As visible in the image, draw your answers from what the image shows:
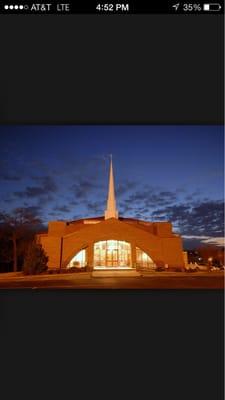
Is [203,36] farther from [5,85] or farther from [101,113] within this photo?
[5,85]

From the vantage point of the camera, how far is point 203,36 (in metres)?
4.80

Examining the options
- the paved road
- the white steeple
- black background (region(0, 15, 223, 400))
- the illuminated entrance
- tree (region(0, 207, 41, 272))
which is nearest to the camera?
black background (region(0, 15, 223, 400))

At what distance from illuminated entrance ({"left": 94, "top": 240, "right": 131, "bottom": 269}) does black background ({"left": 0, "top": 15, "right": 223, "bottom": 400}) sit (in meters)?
2.97

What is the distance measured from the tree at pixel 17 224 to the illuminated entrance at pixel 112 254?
2.04 m

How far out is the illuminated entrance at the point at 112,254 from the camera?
8.28m

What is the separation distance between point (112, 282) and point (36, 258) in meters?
2.34

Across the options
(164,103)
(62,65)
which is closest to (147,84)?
(164,103)

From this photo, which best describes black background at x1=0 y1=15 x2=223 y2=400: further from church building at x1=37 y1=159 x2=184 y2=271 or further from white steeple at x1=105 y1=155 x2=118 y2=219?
church building at x1=37 y1=159 x2=184 y2=271

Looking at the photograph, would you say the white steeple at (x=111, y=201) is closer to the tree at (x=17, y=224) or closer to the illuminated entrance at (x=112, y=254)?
the illuminated entrance at (x=112, y=254)

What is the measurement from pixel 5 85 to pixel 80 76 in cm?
112

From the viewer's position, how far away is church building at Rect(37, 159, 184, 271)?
26.6 feet
